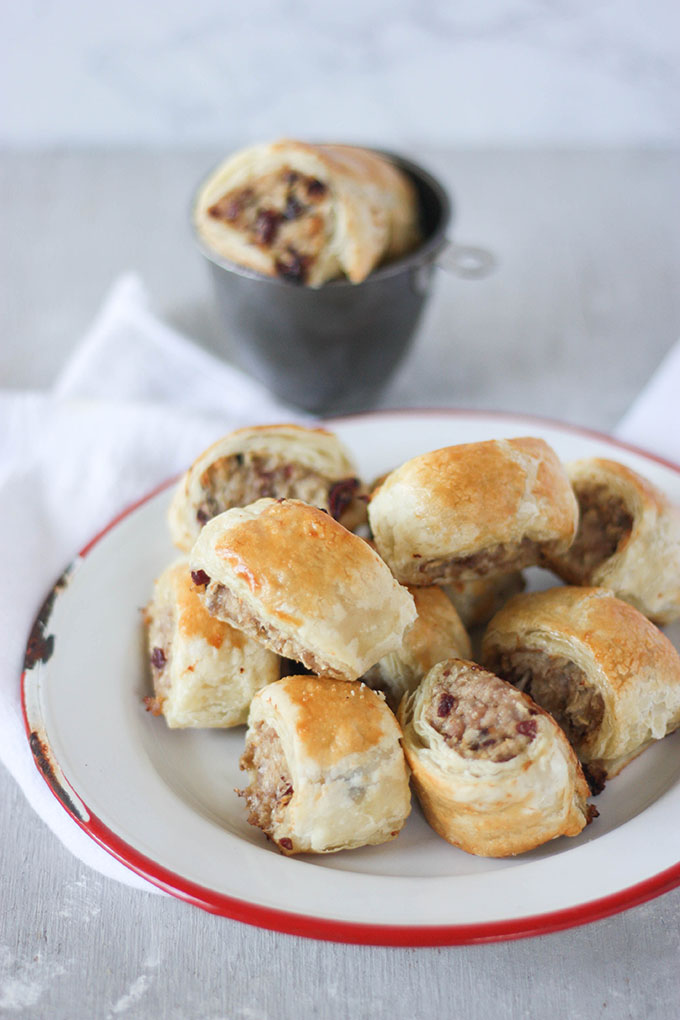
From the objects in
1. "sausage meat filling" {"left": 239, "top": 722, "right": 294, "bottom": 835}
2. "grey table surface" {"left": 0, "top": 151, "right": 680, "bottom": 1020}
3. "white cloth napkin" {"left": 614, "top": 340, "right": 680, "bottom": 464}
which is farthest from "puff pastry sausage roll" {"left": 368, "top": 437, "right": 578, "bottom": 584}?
"white cloth napkin" {"left": 614, "top": 340, "right": 680, "bottom": 464}

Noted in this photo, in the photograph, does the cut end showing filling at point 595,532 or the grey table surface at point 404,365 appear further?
the cut end showing filling at point 595,532

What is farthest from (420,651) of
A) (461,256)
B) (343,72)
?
(343,72)

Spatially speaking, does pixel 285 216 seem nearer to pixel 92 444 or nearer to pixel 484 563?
pixel 92 444

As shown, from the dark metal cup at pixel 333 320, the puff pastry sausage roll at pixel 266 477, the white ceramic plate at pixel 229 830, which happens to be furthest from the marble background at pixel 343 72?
the white ceramic plate at pixel 229 830

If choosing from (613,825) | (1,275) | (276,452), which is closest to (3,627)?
(276,452)

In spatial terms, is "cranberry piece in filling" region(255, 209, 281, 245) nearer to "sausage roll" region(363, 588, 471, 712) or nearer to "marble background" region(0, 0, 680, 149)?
"sausage roll" region(363, 588, 471, 712)

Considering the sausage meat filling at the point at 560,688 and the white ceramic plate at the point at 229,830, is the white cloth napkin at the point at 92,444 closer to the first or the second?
the white ceramic plate at the point at 229,830

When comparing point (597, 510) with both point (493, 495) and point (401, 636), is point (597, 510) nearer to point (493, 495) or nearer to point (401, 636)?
point (493, 495)
